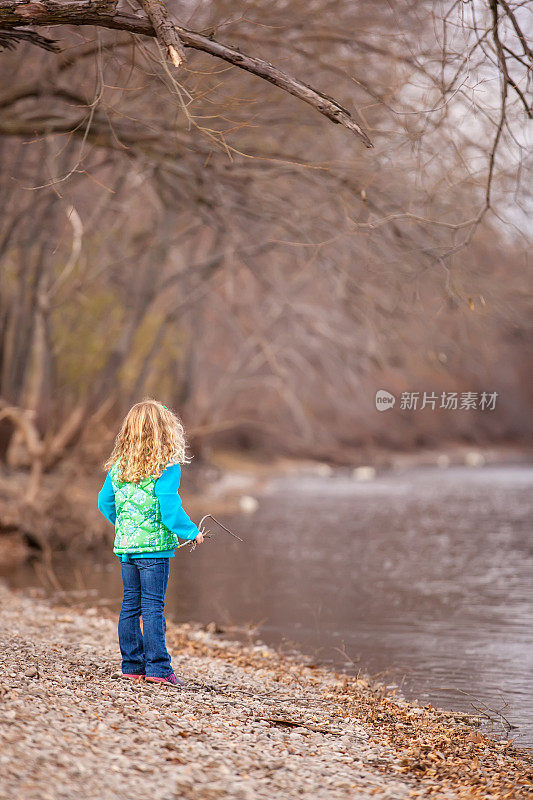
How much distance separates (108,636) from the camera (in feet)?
23.3

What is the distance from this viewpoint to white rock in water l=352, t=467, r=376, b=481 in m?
27.1

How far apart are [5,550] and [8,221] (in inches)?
160

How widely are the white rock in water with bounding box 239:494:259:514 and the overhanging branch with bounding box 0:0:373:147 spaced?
13282 millimetres

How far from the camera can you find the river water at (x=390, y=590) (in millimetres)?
6672

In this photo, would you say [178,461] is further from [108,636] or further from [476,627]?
[476,627]

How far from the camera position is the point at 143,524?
5.08m

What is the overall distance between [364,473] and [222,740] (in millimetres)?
24736

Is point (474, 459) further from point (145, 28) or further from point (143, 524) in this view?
point (145, 28)

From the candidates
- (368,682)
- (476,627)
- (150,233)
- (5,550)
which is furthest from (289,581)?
(150,233)

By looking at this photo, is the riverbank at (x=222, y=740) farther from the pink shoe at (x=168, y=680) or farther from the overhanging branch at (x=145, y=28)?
the overhanging branch at (x=145, y=28)

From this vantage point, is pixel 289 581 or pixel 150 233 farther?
pixel 150 233

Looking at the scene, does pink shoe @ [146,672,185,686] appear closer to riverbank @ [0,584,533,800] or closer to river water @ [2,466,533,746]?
riverbank @ [0,584,533,800]
